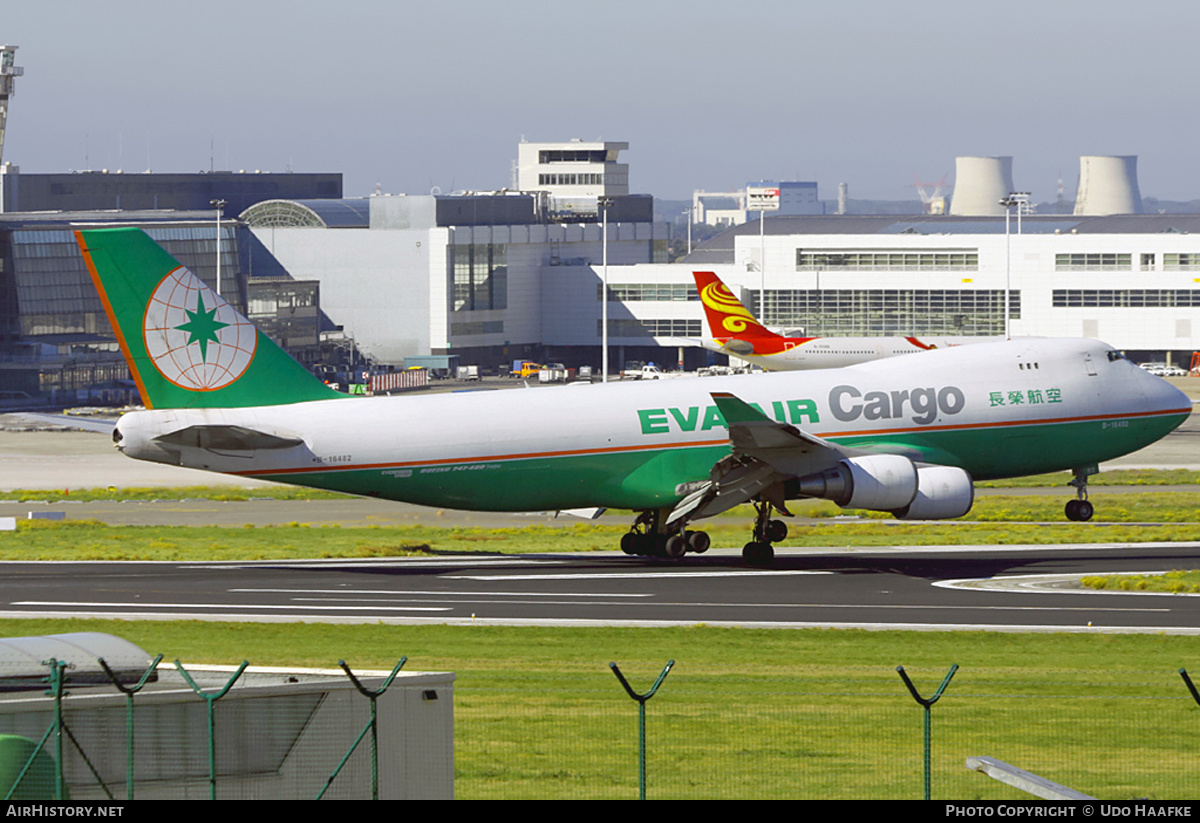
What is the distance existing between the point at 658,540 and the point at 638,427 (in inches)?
182

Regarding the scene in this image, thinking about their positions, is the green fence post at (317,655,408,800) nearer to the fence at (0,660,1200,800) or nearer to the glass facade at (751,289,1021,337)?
the fence at (0,660,1200,800)

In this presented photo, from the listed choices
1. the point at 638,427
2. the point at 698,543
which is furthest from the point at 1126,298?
the point at 638,427

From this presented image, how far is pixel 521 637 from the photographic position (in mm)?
37688

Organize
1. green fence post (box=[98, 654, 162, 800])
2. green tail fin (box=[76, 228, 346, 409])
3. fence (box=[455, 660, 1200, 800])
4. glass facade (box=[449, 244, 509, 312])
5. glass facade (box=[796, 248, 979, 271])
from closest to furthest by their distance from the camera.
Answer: green fence post (box=[98, 654, 162, 800]) → fence (box=[455, 660, 1200, 800]) → green tail fin (box=[76, 228, 346, 409]) → glass facade (box=[796, 248, 979, 271]) → glass facade (box=[449, 244, 509, 312])

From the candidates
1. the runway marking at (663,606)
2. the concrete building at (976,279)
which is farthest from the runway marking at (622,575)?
the concrete building at (976,279)

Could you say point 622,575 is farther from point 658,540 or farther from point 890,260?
point 890,260

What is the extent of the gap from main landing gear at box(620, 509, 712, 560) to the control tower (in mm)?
129635

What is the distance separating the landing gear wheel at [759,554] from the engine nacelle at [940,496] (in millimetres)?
4138

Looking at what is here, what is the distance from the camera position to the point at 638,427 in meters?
49.5

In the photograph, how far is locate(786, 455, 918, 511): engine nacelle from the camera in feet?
158

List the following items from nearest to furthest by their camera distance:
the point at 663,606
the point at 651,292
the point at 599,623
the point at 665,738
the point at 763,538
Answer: the point at 665,738 < the point at 599,623 < the point at 663,606 < the point at 763,538 < the point at 651,292

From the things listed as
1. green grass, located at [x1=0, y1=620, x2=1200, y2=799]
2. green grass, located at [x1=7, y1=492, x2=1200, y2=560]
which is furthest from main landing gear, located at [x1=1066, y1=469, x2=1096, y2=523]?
green grass, located at [x1=0, y1=620, x2=1200, y2=799]

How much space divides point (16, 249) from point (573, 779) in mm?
147570
